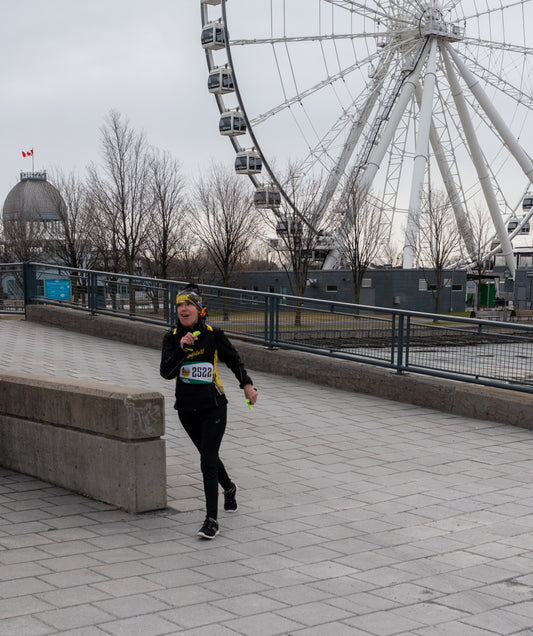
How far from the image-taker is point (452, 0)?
3497cm

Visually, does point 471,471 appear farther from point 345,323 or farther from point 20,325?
point 20,325

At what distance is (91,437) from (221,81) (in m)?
28.4

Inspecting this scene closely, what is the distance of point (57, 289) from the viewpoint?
57.1ft

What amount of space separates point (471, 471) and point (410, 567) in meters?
2.77

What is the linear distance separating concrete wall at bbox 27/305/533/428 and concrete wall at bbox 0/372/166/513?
528 cm

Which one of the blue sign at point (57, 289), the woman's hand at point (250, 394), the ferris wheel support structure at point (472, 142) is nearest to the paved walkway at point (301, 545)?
the woman's hand at point (250, 394)

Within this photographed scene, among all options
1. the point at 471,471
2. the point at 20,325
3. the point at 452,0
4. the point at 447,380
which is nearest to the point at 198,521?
the point at 471,471

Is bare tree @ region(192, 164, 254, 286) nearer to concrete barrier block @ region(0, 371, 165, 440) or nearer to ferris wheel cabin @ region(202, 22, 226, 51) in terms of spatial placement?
ferris wheel cabin @ region(202, 22, 226, 51)

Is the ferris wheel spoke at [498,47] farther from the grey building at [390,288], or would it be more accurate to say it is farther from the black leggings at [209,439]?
the black leggings at [209,439]

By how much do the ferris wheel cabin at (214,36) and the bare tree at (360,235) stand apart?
978cm

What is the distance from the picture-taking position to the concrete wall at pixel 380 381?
983 cm

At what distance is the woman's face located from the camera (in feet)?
18.4

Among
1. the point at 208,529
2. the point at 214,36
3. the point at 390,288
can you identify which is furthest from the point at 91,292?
the point at 390,288

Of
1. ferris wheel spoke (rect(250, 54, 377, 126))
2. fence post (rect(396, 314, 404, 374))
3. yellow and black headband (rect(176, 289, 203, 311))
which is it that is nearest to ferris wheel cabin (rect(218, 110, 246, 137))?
ferris wheel spoke (rect(250, 54, 377, 126))
